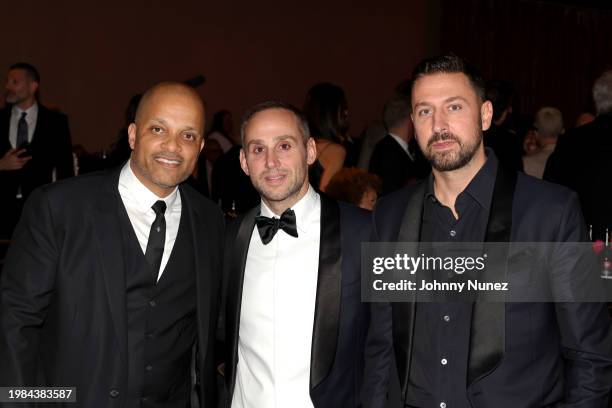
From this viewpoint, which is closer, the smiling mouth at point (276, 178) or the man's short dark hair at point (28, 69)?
the smiling mouth at point (276, 178)

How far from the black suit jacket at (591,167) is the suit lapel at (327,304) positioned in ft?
6.29

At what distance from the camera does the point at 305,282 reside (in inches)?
105

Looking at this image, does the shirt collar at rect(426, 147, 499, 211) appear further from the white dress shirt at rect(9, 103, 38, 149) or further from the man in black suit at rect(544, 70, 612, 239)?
the white dress shirt at rect(9, 103, 38, 149)

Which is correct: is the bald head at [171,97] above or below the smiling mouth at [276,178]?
above

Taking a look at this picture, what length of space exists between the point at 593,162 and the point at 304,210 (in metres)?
1.99

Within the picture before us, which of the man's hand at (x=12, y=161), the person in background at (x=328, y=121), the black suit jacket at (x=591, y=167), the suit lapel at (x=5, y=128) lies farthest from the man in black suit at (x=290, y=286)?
the suit lapel at (x=5, y=128)

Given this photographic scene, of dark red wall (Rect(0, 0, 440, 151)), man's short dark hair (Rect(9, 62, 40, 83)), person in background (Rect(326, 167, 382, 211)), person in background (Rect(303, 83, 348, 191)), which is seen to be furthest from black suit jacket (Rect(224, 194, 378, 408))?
dark red wall (Rect(0, 0, 440, 151))

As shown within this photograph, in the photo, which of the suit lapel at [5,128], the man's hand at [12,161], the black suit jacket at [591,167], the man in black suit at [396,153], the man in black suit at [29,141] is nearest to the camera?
the black suit jacket at [591,167]

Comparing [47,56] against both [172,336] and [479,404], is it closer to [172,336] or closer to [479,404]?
[172,336]

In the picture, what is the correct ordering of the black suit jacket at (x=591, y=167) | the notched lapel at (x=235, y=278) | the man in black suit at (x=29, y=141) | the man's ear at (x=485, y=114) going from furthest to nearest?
1. the man in black suit at (x=29, y=141)
2. the black suit jacket at (x=591, y=167)
3. the notched lapel at (x=235, y=278)
4. the man's ear at (x=485, y=114)

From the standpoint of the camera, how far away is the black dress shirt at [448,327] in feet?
7.54

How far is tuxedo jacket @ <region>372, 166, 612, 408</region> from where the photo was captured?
2.23 m

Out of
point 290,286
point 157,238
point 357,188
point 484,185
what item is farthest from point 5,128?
point 484,185

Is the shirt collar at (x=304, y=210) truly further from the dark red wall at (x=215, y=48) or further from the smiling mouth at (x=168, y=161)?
the dark red wall at (x=215, y=48)
